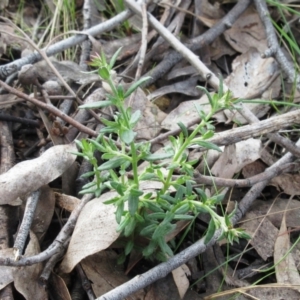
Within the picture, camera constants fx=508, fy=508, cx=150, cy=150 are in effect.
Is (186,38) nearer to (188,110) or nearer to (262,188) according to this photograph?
(188,110)

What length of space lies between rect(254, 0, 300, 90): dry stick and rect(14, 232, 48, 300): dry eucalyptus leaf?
1.48 meters

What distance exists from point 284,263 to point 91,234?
30.8 inches

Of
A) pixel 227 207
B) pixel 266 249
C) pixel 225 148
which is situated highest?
pixel 225 148

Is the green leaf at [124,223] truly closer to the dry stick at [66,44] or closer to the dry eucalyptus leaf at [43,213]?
the dry eucalyptus leaf at [43,213]

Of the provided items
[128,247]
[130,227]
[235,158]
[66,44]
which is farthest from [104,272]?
[66,44]

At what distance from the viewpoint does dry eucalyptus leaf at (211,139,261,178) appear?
219 centimetres

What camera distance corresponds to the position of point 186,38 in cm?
290

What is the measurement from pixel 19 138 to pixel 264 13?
4.83 feet

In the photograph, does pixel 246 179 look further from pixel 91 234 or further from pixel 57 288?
pixel 57 288

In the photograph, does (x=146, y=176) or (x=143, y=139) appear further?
(x=143, y=139)

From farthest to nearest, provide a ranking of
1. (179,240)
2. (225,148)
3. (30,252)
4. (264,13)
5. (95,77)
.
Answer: (264,13) < (95,77) < (225,148) < (179,240) < (30,252)

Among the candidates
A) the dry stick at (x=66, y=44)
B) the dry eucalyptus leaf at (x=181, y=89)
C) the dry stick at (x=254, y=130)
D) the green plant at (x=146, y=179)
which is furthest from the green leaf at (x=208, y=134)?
the dry stick at (x=66, y=44)

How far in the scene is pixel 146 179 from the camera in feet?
5.79

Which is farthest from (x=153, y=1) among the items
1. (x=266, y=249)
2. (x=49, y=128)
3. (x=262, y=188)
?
(x=266, y=249)
